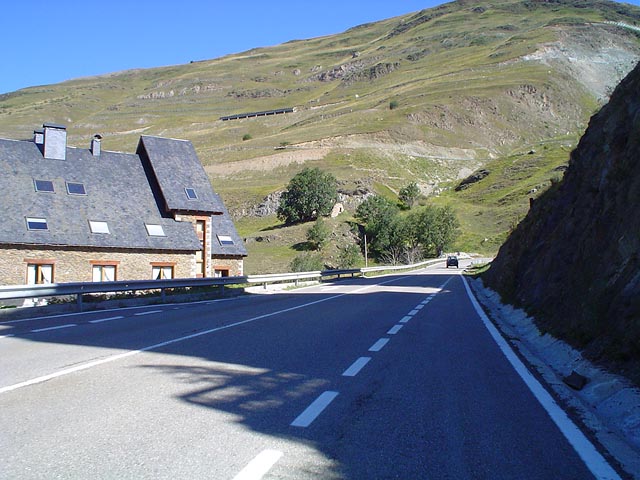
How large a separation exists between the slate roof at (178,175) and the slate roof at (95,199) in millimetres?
76

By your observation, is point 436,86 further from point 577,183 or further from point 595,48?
point 577,183

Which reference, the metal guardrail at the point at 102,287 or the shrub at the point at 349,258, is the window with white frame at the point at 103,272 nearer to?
the metal guardrail at the point at 102,287

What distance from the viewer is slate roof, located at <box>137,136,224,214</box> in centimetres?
3594

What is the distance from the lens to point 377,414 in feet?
18.7

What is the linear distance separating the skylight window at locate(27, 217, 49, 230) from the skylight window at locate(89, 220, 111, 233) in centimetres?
221

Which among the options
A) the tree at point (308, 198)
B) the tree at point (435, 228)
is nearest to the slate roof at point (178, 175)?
the tree at point (435, 228)

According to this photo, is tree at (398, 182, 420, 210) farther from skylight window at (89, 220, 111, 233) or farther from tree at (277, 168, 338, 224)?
skylight window at (89, 220, 111, 233)

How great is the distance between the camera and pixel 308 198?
88438mm

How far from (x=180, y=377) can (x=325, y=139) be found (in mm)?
123650

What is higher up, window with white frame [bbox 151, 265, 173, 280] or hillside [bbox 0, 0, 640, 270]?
hillside [bbox 0, 0, 640, 270]

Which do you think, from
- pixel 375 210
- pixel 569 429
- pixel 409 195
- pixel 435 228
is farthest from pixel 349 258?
pixel 569 429

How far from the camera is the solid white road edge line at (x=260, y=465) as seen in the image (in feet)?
13.4

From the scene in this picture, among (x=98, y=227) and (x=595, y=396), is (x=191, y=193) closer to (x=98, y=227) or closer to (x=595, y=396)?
(x=98, y=227)

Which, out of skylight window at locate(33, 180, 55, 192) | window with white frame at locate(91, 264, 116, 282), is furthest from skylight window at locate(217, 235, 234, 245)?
skylight window at locate(33, 180, 55, 192)
